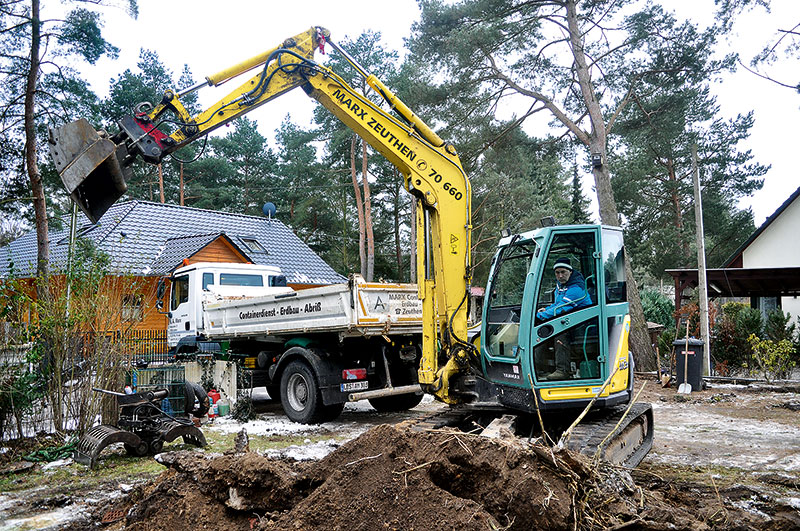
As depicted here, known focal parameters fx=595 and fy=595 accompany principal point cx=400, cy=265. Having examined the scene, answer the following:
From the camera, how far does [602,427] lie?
5152mm

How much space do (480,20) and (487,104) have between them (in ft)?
6.71

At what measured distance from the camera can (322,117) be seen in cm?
3000

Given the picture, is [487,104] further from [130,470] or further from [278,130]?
[278,130]

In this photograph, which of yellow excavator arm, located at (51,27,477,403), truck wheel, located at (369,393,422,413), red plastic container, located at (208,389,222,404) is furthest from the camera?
truck wheel, located at (369,393,422,413)

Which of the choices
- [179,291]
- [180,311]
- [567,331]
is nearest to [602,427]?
[567,331]

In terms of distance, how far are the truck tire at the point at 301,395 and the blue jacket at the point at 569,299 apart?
393cm

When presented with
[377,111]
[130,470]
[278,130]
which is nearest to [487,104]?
[377,111]

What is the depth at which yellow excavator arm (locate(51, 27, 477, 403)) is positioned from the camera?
19.5 ft

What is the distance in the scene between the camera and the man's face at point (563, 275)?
17.7ft

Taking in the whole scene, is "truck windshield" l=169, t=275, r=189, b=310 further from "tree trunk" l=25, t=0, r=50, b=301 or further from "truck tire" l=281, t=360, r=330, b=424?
"truck tire" l=281, t=360, r=330, b=424

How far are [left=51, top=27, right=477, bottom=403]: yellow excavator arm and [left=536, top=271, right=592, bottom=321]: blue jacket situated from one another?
47.2 inches

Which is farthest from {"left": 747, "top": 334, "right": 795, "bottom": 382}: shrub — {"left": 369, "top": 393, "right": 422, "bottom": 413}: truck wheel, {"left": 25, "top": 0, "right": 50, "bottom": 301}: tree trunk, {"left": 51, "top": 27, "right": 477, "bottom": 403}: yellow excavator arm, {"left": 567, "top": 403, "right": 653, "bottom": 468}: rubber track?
{"left": 25, "top": 0, "right": 50, "bottom": 301}: tree trunk

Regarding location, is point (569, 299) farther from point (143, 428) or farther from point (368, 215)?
point (368, 215)

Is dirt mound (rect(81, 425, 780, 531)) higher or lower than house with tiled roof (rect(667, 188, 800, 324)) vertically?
lower
